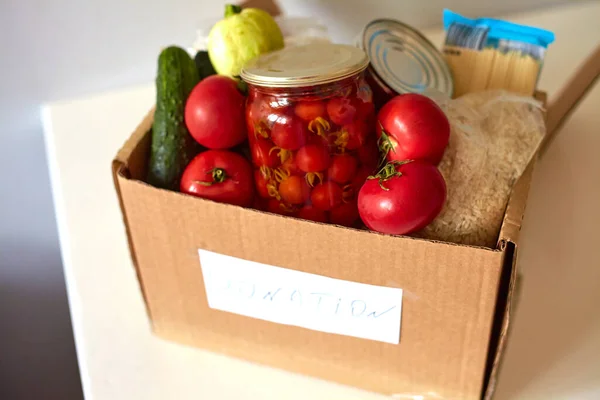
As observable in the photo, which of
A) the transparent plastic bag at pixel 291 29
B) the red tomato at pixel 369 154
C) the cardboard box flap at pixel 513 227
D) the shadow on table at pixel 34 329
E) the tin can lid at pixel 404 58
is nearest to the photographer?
the cardboard box flap at pixel 513 227

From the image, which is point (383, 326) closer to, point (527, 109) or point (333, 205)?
point (333, 205)

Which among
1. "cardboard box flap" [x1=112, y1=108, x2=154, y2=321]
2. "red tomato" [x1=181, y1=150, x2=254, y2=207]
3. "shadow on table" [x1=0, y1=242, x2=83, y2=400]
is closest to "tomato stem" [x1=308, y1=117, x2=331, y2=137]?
"red tomato" [x1=181, y1=150, x2=254, y2=207]

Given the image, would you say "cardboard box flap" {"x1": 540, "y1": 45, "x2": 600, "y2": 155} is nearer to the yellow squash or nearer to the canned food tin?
the canned food tin

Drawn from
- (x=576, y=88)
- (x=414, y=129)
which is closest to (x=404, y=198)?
(x=414, y=129)

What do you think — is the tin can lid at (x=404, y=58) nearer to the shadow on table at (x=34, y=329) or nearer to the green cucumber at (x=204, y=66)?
the green cucumber at (x=204, y=66)

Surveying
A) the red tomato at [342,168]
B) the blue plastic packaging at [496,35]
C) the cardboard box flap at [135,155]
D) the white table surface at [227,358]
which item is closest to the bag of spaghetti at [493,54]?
the blue plastic packaging at [496,35]

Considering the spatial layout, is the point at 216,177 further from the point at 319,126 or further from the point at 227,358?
the point at 227,358

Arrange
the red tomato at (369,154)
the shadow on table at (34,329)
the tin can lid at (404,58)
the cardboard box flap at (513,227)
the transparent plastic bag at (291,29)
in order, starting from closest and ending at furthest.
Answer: the cardboard box flap at (513,227) < the red tomato at (369,154) < the tin can lid at (404,58) < the transparent plastic bag at (291,29) < the shadow on table at (34,329)
